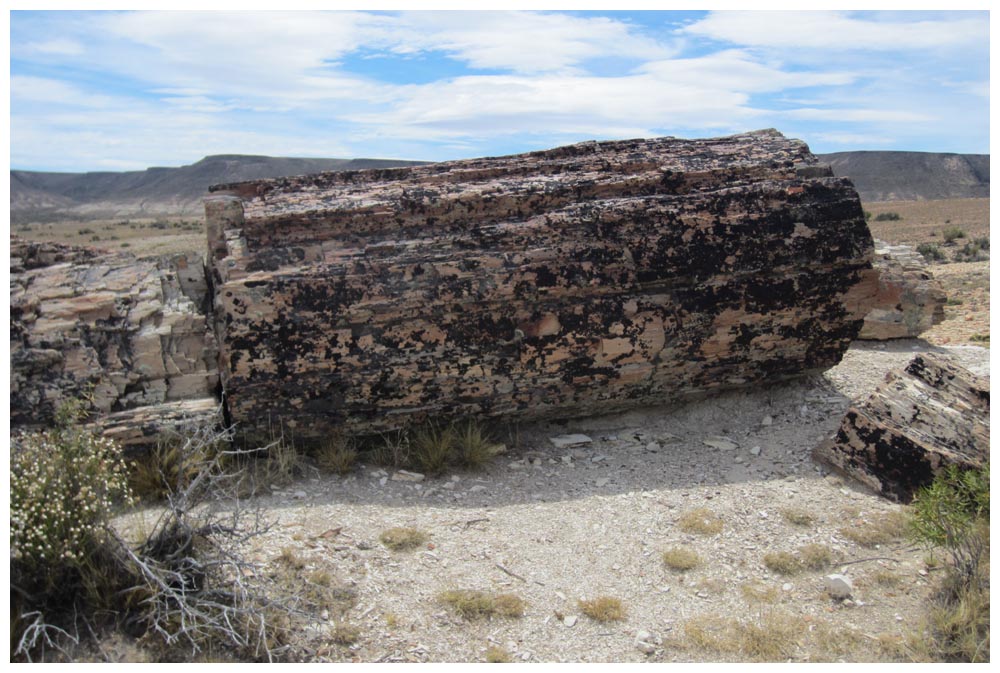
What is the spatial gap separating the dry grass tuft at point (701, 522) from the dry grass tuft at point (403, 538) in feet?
5.23

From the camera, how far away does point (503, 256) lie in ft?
17.8

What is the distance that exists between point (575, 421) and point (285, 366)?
2.36 metres

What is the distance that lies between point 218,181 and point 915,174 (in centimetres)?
7293

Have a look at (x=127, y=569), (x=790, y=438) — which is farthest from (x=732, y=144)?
(x=127, y=569)

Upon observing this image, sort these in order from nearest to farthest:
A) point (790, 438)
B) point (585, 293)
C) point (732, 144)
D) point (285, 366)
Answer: point (285, 366), point (585, 293), point (790, 438), point (732, 144)

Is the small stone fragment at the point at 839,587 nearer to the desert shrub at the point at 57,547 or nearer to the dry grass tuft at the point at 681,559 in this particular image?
the dry grass tuft at the point at 681,559

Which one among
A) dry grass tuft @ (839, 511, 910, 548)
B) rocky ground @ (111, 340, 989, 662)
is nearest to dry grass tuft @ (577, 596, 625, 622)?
rocky ground @ (111, 340, 989, 662)

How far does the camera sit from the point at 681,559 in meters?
4.33

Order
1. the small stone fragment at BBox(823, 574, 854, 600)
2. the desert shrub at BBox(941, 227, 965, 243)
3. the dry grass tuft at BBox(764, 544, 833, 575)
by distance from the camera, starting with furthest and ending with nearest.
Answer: the desert shrub at BBox(941, 227, 965, 243)
the dry grass tuft at BBox(764, 544, 833, 575)
the small stone fragment at BBox(823, 574, 854, 600)

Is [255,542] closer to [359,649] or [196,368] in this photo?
[359,649]

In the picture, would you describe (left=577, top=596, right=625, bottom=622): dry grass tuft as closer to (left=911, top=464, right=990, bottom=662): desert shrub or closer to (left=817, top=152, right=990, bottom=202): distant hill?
(left=911, top=464, right=990, bottom=662): desert shrub

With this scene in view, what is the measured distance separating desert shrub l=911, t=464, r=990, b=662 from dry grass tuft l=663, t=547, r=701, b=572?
1.15 meters

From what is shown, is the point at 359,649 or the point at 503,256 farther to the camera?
the point at 503,256

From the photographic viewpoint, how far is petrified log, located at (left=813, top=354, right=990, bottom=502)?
5.04m
